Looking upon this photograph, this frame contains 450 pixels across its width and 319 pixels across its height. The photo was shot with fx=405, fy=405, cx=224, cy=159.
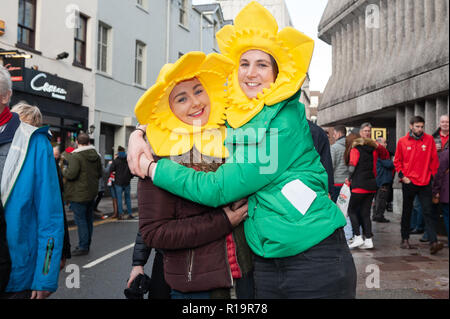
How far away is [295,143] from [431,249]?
4.50 m

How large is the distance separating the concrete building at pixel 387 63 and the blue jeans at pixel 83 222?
6.80 meters

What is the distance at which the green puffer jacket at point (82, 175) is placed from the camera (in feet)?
20.7

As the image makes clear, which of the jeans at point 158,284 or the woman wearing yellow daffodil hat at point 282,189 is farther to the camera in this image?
the jeans at point 158,284

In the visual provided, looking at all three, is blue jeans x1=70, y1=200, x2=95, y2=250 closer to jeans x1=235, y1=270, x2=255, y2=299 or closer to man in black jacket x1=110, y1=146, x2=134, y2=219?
man in black jacket x1=110, y1=146, x2=134, y2=219

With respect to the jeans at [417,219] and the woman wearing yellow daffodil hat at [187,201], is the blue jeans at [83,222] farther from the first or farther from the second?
the jeans at [417,219]

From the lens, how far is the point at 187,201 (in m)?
1.67

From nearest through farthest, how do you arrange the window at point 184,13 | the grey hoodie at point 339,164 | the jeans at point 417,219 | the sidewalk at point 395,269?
the sidewalk at point 395,269 → the grey hoodie at point 339,164 → the jeans at point 417,219 → the window at point 184,13

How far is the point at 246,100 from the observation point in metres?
1.74

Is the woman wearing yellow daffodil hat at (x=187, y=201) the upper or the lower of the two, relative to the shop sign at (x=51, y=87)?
lower

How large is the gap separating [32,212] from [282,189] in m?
1.23

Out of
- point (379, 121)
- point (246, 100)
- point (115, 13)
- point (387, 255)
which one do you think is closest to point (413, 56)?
point (379, 121)

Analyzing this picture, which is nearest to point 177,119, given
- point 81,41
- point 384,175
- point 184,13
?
point 384,175

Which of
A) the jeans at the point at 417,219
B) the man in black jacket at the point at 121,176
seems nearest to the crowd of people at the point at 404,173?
the jeans at the point at 417,219
